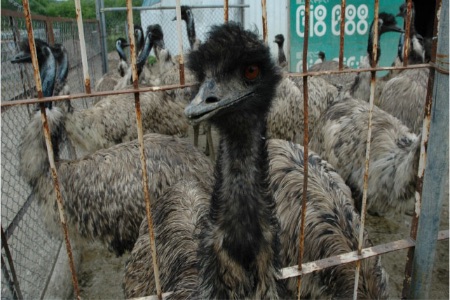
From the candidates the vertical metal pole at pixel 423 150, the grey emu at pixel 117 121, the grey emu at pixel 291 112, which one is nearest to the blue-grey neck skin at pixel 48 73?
the grey emu at pixel 117 121

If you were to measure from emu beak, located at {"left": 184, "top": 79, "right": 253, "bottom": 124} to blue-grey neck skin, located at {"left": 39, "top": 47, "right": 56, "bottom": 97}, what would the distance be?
218 centimetres

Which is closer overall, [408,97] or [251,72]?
[251,72]

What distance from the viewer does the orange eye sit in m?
1.52

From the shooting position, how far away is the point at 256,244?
149cm

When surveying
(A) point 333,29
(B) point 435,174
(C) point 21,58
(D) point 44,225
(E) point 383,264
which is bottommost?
(E) point 383,264

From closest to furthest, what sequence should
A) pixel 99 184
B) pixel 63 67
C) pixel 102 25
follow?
pixel 99 184 → pixel 63 67 → pixel 102 25

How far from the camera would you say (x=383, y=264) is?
3461 millimetres

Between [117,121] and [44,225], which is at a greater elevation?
[117,121]

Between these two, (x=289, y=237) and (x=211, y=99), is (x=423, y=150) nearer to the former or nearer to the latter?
(x=289, y=237)

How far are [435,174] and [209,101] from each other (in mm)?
1212

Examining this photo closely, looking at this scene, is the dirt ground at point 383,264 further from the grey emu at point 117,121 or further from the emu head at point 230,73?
the emu head at point 230,73

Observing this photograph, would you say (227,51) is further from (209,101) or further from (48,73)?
(48,73)

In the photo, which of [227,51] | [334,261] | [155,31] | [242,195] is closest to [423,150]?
[334,261]

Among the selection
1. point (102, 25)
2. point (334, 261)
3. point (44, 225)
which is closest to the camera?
point (334, 261)
